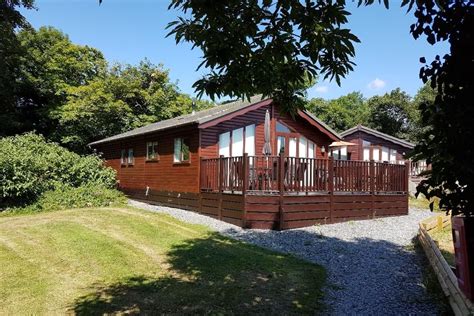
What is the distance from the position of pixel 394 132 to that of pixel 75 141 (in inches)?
1260

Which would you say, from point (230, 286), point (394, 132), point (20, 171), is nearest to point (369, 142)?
point (394, 132)

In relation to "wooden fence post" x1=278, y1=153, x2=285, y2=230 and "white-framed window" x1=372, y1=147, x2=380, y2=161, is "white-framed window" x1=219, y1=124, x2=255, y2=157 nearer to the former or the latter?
"wooden fence post" x1=278, y1=153, x2=285, y2=230

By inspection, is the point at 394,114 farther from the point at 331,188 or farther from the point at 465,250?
the point at 465,250

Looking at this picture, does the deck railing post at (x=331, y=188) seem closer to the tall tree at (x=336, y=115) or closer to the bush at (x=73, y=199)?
the bush at (x=73, y=199)

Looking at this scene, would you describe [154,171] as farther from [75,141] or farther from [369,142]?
[369,142]

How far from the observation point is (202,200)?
1338cm

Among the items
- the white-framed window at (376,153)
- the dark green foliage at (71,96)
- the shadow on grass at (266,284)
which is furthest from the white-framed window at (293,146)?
the white-framed window at (376,153)

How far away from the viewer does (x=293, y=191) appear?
442 inches

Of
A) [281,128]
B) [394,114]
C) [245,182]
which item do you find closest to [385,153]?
[394,114]

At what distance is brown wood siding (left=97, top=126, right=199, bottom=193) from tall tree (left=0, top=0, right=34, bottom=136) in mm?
8509

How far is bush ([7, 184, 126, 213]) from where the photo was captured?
14.4 metres

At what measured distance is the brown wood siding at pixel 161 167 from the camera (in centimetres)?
1469

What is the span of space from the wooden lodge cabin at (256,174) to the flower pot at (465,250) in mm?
7174

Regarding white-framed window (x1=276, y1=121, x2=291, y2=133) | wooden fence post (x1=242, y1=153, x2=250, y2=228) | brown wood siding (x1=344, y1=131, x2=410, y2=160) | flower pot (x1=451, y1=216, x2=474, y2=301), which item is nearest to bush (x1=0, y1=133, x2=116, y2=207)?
white-framed window (x1=276, y1=121, x2=291, y2=133)
